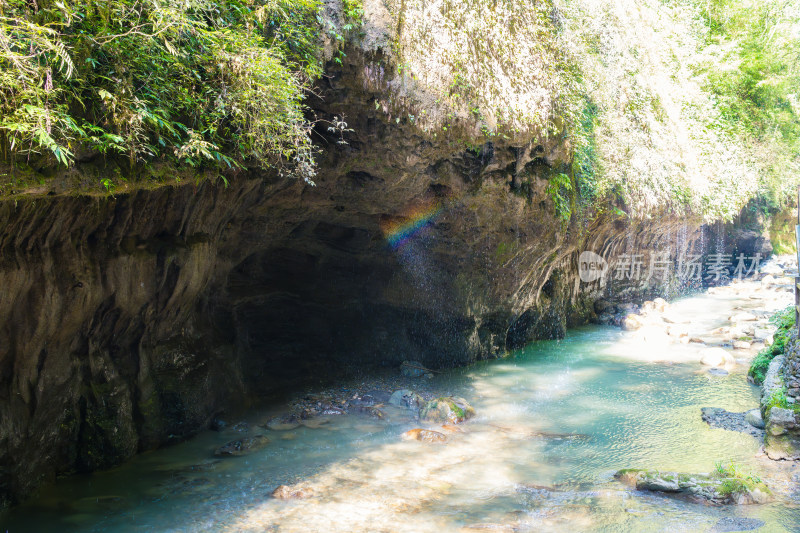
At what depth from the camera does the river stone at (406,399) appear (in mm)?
8406

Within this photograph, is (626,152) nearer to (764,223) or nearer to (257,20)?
(257,20)

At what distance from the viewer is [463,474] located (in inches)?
240

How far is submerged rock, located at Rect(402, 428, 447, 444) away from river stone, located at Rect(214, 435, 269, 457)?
5.77 ft

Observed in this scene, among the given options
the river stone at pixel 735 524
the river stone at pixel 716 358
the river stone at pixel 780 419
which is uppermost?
the river stone at pixel 780 419

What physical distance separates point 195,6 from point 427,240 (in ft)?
19.5

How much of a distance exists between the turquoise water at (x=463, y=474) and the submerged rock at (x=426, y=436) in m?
0.14

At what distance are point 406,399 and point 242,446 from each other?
2693 mm

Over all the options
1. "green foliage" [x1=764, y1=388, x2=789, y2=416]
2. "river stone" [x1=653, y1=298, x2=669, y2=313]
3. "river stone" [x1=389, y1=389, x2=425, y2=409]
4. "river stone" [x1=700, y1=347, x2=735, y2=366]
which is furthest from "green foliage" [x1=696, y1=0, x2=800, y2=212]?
"river stone" [x1=389, y1=389, x2=425, y2=409]

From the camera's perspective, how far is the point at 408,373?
33.3 feet

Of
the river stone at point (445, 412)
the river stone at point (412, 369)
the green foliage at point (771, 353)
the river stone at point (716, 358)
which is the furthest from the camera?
the river stone at point (716, 358)

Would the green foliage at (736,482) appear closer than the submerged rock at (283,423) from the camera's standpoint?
Yes

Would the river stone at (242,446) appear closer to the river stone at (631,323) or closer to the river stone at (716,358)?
the river stone at (716,358)

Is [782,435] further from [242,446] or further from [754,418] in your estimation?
[242,446]

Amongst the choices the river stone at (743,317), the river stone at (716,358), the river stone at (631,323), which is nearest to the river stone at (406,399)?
the river stone at (716,358)
